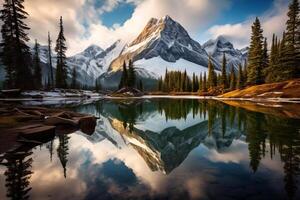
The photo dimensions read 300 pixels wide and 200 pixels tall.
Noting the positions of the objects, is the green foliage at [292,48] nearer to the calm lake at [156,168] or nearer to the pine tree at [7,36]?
the calm lake at [156,168]

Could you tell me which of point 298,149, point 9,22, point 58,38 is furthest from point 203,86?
point 298,149

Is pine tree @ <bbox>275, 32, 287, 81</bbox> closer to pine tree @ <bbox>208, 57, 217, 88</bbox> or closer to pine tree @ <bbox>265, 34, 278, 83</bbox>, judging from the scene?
pine tree @ <bbox>265, 34, 278, 83</bbox>

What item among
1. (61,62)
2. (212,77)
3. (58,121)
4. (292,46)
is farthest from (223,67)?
(58,121)

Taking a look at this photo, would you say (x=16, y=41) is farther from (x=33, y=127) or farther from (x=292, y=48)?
(x=292, y=48)

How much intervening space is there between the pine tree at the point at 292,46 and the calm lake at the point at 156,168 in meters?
56.5

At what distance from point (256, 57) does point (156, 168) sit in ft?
241

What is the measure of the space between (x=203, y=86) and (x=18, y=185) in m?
125

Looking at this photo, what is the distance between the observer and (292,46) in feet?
218

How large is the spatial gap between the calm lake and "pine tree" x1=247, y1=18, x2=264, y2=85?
63556mm

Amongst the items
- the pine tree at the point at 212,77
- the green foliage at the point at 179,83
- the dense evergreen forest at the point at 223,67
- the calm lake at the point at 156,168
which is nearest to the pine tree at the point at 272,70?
the dense evergreen forest at the point at 223,67

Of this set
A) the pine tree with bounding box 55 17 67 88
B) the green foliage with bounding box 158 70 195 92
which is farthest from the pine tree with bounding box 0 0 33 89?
the green foliage with bounding box 158 70 195 92

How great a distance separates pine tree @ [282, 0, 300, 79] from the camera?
65688mm

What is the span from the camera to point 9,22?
1911 inches

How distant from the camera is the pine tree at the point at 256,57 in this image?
7519 centimetres
